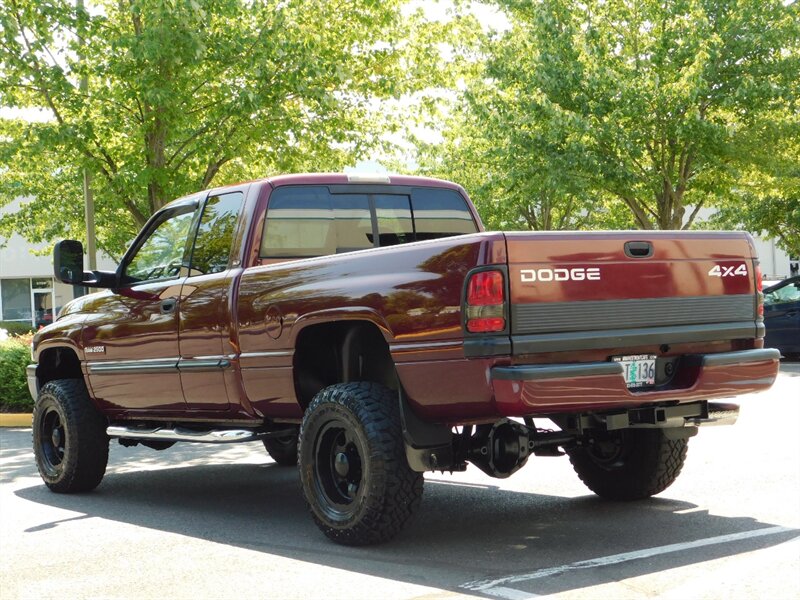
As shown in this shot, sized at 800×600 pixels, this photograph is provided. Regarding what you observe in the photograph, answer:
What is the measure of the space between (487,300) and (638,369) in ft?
3.18

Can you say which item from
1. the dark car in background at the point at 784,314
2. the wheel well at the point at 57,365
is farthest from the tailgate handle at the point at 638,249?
the dark car in background at the point at 784,314

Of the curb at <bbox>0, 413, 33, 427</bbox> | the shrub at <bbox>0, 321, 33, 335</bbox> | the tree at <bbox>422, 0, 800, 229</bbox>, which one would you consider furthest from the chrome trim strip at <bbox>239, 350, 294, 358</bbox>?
the shrub at <bbox>0, 321, 33, 335</bbox>

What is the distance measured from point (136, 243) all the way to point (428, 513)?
9.78 feet

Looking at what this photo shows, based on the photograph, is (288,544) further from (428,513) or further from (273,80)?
(273,80)

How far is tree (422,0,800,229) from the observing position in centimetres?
2577

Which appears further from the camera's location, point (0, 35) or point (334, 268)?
point (0, 35)

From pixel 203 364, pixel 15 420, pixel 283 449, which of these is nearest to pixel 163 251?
pixel 203 364

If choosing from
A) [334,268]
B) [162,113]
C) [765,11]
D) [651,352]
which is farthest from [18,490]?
[765,11]

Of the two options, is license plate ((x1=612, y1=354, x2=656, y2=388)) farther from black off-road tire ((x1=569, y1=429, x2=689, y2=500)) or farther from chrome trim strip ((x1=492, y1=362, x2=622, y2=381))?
black off-road tire ((x1=569, y1=429, x2=689, y2=500))

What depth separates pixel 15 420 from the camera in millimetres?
14664

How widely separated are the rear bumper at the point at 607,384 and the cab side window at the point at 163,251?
322 centimetres

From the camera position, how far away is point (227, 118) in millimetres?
19391

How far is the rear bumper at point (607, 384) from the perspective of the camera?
566 cm

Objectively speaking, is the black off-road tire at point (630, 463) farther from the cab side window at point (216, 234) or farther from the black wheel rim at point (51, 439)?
the black wheel rim at point (51, 439)
